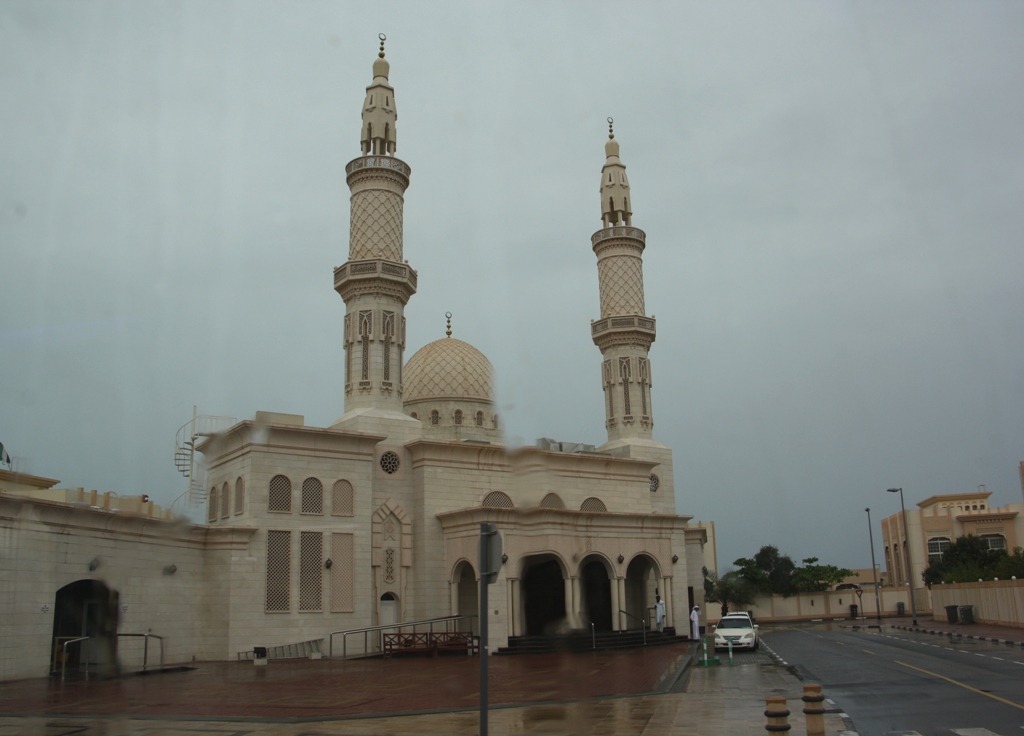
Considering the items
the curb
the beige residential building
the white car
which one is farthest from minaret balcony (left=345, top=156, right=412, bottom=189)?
the beige residential building

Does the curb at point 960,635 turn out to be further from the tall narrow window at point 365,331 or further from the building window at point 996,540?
the building window at point 996,540

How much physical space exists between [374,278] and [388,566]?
10.9 m

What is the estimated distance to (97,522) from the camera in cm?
2161

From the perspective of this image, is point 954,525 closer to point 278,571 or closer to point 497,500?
point 497,500

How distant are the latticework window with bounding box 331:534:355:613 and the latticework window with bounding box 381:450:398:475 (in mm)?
3267

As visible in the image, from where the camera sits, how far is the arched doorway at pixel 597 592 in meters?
33.0

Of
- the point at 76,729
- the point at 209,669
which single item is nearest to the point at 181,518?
the point at 76,729

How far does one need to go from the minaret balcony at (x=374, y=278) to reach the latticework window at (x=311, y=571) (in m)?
9.88

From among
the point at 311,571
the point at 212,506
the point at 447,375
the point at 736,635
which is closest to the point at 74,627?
the point at 311,571

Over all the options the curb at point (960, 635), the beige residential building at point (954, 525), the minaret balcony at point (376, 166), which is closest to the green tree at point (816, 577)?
the beige residential building at point (954, 525)

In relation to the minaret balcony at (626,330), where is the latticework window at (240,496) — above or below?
below

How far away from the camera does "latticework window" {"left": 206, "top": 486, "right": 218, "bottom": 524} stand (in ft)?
102

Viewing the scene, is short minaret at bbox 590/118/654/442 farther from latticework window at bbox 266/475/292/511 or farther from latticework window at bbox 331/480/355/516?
latticework window at bbox 266/475/292/511

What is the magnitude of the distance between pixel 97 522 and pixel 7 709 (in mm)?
8206
